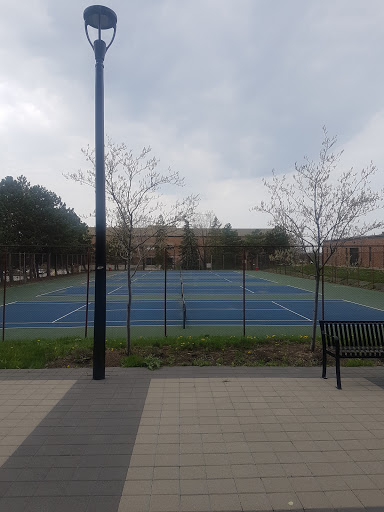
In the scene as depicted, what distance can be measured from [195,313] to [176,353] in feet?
30.8

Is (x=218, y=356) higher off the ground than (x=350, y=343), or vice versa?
(x=350, y=343)

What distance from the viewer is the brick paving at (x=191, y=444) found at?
2916 mm

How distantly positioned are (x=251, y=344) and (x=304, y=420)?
3844 mm

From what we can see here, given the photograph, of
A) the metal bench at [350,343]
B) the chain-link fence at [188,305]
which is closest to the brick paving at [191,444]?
the metal bench at [350,343]

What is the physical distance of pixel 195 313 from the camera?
55.4 feet

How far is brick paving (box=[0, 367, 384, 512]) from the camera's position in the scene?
2.92 meters

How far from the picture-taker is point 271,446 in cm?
370

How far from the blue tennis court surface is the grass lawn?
5.37m

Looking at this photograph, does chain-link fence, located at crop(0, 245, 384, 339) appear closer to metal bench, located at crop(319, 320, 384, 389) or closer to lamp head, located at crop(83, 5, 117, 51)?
metal bench, located at crop(319, 320, 384, 389)

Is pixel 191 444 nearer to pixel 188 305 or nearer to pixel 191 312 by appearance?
pixel 191 312

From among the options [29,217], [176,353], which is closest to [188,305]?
[176,353]

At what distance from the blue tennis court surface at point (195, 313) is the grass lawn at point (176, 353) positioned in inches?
211

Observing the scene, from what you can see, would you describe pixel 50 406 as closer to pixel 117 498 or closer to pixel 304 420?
pixel 117 498

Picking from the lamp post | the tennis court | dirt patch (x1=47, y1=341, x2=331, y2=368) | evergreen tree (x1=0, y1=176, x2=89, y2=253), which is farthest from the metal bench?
evergreen tree (x1=0, y1=176, x2=89, y2=253)
